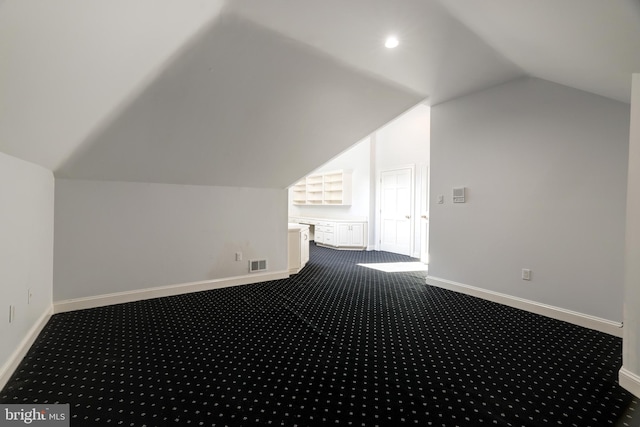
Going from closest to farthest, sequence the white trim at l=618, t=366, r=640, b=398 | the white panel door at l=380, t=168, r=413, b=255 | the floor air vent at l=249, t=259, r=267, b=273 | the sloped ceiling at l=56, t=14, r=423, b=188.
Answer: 1. the white trim at l=618, t=366, r=640, b=398
2. the sloped ceiling at l=56, t=14, r=423, b=188
3. the floor air vent at l=249, t=259, r=267, b=273
4. the white panel door at l=380, t=168, r=413, b=255

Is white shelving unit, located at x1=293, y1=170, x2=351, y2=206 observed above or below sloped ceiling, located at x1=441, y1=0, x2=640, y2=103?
below

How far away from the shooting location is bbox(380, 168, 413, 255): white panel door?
284 inches

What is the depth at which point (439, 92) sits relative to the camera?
390cm

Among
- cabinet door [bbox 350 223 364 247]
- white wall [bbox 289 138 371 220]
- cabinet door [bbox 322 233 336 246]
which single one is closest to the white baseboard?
cabinet door [bbox 350 223 364 247]

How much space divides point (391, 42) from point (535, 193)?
2.26 metres

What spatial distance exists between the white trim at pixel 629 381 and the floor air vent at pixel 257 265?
3.93 meters

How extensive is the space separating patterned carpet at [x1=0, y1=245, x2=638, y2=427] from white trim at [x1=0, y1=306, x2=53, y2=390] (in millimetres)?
50

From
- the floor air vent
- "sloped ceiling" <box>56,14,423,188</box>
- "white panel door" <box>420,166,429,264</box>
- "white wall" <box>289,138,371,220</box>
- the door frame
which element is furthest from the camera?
"white wall" <box>289,138,371,220</box>

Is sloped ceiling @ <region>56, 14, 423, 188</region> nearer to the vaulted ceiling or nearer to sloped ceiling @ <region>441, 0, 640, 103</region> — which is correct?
the vaulted ceiling

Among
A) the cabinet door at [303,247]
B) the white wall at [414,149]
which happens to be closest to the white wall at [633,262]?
the cabinet door at [303,247]

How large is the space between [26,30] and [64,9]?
186 millimetres

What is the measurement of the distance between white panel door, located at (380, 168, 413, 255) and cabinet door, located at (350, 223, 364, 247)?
0.51 metres

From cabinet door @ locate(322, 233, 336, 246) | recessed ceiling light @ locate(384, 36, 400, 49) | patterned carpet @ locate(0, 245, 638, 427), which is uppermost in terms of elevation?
recessed ceiling light @ locate(384, 36, 400, 49)

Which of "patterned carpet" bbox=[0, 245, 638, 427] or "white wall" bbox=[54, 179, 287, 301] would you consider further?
"white wall" bbox=[54, 179, 287, 301]
